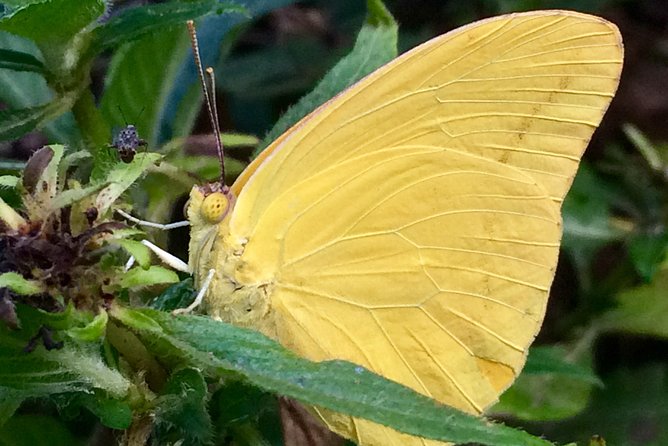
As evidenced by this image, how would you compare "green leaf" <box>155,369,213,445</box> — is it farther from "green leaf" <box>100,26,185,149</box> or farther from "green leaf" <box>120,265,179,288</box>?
"green leaf" <box>100,26,185,149</box>

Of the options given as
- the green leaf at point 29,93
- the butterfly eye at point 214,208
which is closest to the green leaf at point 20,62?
the green leaf at point 29,93

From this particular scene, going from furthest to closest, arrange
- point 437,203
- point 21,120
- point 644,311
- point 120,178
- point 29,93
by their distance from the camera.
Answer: point 644,311
point 29,93
point 437,203
point 21,120
point 120,178

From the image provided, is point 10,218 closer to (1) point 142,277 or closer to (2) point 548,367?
(1) point 142,277

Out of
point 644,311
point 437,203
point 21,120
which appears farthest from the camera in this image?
point 644,311

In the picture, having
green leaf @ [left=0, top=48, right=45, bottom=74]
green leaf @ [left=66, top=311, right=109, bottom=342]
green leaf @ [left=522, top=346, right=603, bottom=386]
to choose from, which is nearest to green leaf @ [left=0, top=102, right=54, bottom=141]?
green leaf @ [left=0, top=48, right=45, bottom=74]

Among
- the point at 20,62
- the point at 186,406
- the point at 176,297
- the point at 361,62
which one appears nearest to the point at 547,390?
the point at 361,62
